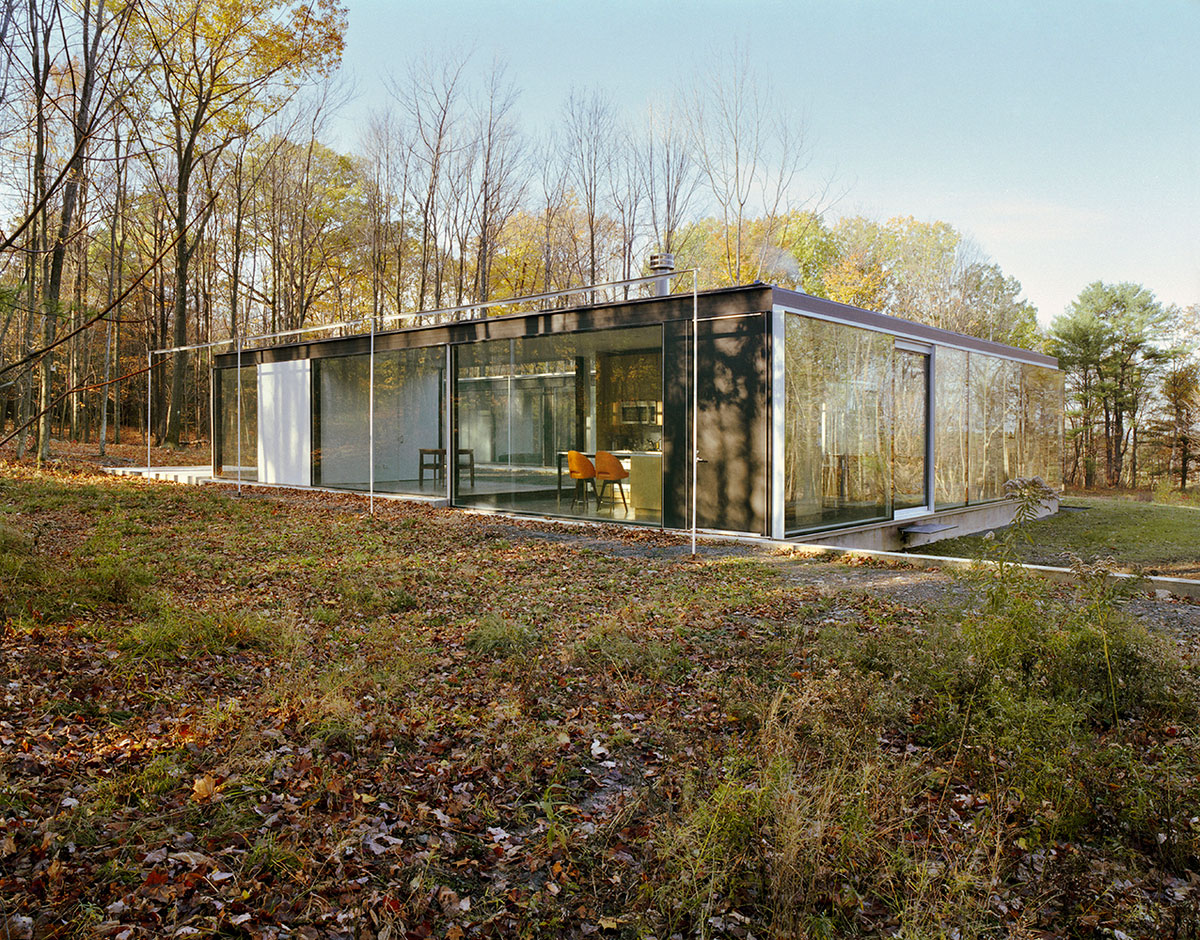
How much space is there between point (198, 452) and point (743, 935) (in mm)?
28735

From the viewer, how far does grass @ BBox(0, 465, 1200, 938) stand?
2574 mm

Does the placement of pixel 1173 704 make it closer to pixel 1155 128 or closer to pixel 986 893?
pixel 986 893

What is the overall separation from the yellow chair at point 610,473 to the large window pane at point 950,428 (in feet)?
17.9

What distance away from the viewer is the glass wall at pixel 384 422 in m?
14.2

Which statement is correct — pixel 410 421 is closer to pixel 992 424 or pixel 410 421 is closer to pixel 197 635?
pixel 197 635

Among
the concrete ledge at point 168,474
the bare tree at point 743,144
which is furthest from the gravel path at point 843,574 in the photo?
the bare tree at point 743,144

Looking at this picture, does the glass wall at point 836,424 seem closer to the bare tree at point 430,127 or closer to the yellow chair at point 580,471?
the yellow chair at point 580,471

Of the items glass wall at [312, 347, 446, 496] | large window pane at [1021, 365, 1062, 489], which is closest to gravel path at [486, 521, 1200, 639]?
glass wall at [312, 347, 446, 496]

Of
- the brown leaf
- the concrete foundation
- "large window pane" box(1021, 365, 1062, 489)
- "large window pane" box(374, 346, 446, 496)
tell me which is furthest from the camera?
"large window pane" box(1021, 365, 1062, 489)

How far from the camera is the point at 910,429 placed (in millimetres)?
12859

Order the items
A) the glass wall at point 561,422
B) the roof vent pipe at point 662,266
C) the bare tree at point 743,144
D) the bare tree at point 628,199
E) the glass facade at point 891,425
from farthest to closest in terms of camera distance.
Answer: the bare tree at point 628,199 < the bare tree at point 743,144 < the roof vent pipe at point 662,266 < the glass wall at point 561,422 < the glass facade at point 891,425

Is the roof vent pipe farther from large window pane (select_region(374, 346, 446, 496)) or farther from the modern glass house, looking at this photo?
large window pane (select_region(374, 346, 446, 496))

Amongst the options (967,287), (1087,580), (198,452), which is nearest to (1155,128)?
(967,287)

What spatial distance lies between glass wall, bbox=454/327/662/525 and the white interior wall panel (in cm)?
472
